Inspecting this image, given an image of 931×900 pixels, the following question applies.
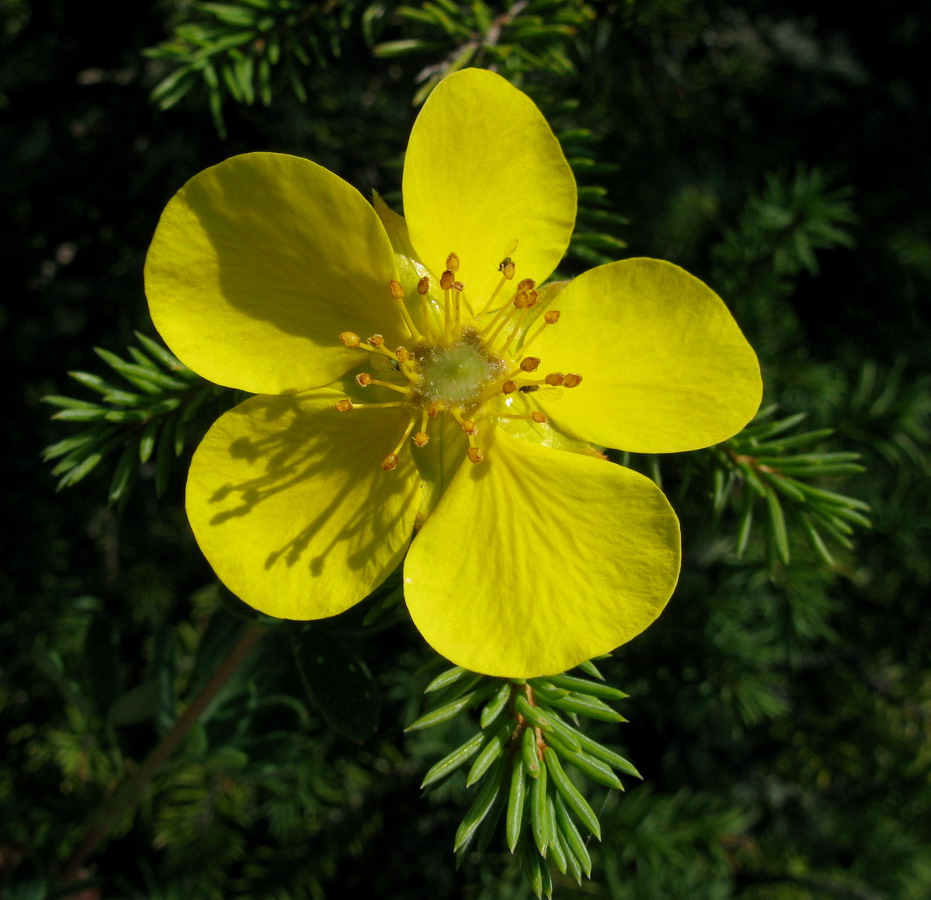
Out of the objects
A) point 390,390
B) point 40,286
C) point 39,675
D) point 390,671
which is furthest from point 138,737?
point 390,390

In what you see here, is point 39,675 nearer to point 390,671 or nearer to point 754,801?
point 390,671

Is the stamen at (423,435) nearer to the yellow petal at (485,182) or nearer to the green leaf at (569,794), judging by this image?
the yellow petal at (485,182)

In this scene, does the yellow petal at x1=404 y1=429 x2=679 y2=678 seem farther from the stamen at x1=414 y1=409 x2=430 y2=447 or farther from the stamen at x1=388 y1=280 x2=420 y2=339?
the stamen at x1=388 y1=280 x2=420 y2=339

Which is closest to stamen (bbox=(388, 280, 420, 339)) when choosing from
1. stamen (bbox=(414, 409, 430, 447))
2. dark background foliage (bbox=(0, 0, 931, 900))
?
stamen (bbox=(414, 409, 430, 447))

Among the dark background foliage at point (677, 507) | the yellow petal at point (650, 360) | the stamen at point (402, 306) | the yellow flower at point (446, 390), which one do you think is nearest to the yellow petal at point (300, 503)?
the yellow flower at point (446, 390)

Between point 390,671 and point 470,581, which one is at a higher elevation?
point 470,581

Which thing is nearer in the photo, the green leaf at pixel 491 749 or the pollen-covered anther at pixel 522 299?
the green leaf at pixel 491 749
